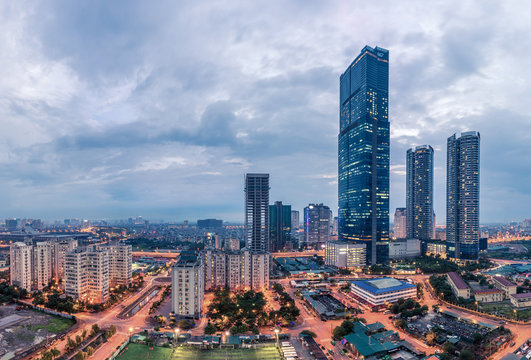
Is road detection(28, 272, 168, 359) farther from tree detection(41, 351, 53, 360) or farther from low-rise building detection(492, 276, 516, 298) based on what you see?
low-rise building detection(492, 276, 516, 298)

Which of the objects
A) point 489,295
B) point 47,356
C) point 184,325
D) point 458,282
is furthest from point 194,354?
point 489,295

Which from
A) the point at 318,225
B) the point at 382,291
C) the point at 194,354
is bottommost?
the point at 318,225

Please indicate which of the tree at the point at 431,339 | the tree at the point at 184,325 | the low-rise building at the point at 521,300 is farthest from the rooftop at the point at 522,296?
the tree at the point at 184,325

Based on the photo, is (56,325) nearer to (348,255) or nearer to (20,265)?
(20,265)

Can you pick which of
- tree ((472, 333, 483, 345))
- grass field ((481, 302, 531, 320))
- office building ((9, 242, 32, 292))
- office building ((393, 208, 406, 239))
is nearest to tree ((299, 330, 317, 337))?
tree ((472, 333, 483, 345))

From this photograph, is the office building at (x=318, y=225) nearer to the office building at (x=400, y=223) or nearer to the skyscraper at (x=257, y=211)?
the office building at (x=400, y=223)
